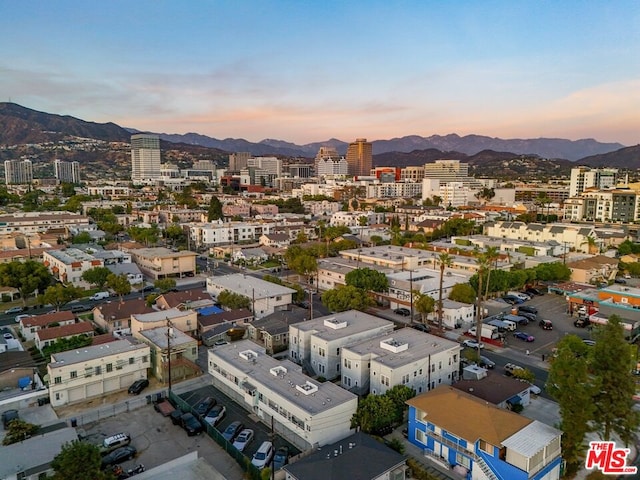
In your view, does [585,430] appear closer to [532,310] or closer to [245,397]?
[245,397]

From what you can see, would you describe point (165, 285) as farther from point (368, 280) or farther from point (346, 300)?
point (368, 280)

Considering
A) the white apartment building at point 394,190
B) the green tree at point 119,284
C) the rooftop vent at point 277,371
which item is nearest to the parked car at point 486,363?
the rooftop vent at point 277,371

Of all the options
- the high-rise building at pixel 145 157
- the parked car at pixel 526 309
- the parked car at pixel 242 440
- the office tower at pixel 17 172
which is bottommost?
the parked car at pixel 242 440

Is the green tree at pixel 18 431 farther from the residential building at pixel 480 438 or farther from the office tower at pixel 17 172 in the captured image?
the office tower at pixel 17 172

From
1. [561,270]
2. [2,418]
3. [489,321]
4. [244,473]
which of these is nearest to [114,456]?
[244,473]

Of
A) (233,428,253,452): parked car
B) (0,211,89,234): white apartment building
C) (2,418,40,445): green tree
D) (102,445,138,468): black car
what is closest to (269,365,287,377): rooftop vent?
(233,428,253,452): parked car

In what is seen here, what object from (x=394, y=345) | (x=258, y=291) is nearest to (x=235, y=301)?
(x=258, y=291)
